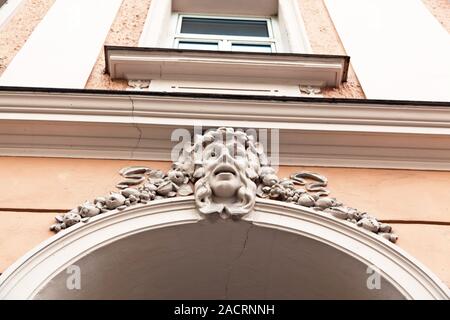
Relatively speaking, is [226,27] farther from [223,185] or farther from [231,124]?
[223,185]

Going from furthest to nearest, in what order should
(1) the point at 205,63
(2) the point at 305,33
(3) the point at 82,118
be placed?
(2) the point at 305,33
(1) the point at 205,63
(3) the point at 82,118

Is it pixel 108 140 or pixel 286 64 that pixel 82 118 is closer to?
pixel 108 140

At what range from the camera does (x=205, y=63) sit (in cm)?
460

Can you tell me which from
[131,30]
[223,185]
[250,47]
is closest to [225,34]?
[250,47]

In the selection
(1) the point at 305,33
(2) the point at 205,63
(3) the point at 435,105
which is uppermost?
(1) the point at 305,33

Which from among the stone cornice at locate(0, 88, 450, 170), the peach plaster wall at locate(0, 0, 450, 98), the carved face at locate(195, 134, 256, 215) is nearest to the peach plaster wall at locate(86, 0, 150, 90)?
the peach plaster wall at locate(0, 0, 450, 98)

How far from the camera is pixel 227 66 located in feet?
15.2

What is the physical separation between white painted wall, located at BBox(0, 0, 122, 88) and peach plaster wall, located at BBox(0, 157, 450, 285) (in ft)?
3.49

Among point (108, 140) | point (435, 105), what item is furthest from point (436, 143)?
point (108, 140)

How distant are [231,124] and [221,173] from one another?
1.81 feet

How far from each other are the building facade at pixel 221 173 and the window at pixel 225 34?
1174 mm

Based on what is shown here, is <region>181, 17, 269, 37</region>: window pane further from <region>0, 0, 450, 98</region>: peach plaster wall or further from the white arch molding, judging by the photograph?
the white arch molding

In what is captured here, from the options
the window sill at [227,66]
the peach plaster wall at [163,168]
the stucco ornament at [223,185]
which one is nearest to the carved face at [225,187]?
the stucco ornament at [223,185]
